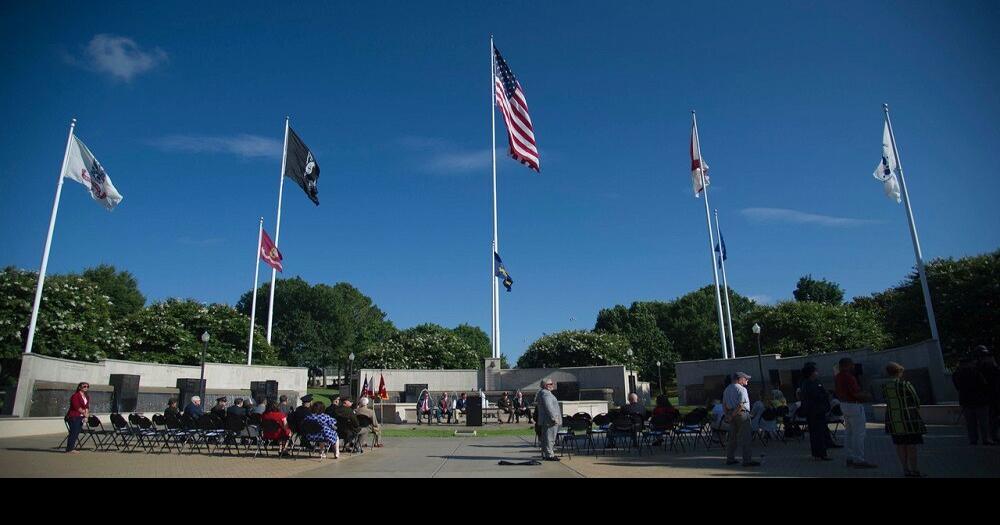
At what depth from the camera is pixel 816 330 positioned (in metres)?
42.8

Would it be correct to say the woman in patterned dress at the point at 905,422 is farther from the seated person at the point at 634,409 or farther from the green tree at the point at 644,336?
the green tree at the point at 644,336

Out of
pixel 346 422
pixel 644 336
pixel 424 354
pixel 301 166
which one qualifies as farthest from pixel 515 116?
pixel 644 336

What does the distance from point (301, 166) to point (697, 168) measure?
958 inches

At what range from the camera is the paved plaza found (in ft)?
29.2

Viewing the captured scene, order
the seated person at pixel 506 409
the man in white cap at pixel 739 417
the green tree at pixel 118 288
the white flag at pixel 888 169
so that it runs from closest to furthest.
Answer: the man in white cap at pixel 739 417 → the white flag at pixel 888 169 → the seated person at pixel 506 409 → the green tree at pixel 118 288

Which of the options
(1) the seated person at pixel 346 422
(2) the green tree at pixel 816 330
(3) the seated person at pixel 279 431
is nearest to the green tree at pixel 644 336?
(2) the green tree at pixel 816 330

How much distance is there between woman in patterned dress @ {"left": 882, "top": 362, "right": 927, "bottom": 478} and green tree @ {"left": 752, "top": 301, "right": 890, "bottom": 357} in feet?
123

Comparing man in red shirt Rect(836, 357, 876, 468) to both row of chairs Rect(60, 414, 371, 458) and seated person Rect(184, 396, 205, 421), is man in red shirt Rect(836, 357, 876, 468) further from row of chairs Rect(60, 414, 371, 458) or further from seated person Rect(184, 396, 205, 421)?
seated person Rect(184, 396, 205, 421)

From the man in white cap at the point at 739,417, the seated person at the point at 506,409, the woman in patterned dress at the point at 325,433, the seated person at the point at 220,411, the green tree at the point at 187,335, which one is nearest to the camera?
the man in white cap at the point at 739,417

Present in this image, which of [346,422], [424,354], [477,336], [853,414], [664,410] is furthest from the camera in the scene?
[477,336]

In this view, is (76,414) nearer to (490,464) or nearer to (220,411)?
(220,411)

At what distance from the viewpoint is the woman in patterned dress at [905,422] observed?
746 centimetres

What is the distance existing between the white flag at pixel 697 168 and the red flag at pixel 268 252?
25893 mm

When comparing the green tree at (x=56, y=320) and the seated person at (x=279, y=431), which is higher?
the green tree at (x=56, y=320)
